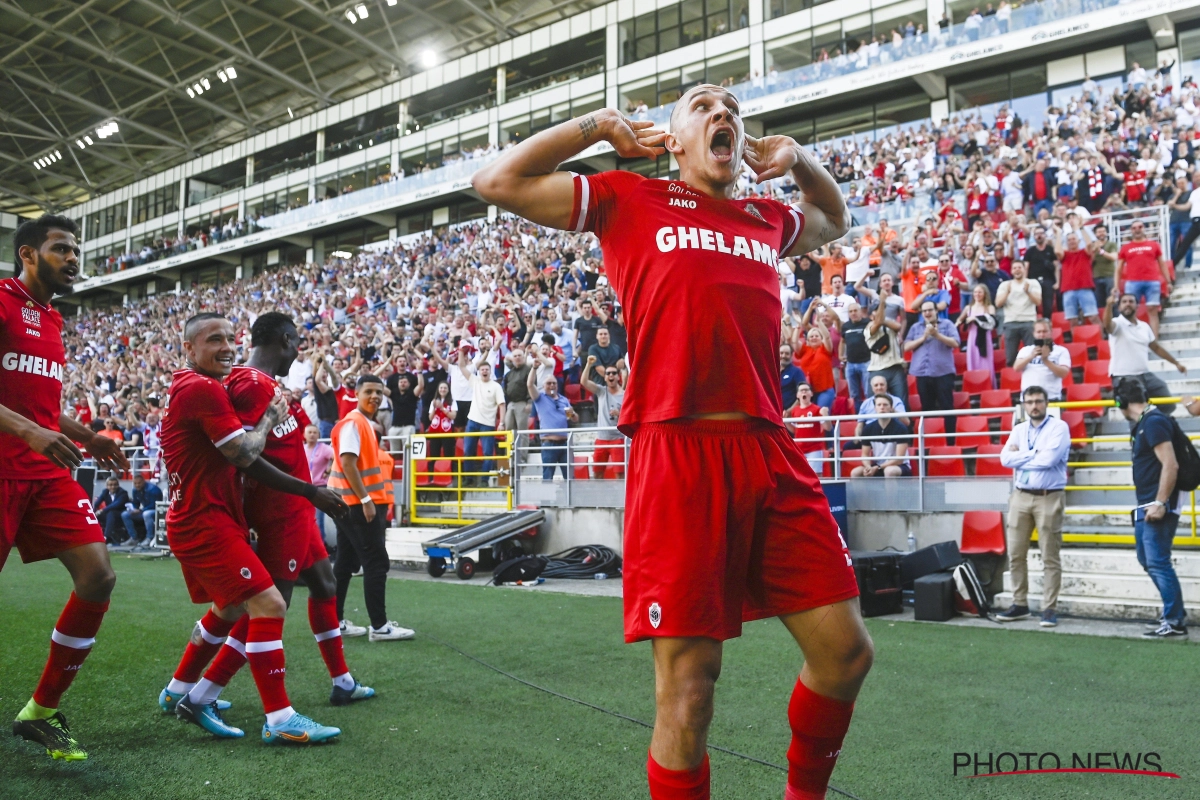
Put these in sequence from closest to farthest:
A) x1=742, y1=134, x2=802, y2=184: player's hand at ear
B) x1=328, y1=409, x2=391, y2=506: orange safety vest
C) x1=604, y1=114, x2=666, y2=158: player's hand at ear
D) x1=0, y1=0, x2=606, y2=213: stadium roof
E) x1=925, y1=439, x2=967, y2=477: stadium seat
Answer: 1. x1=604, y1=114, x2=666, y2=158: player's hand at ear
2. x1=742, y1=134, x2=802, y2=184: player's hand at ear
3. x1=328, y1=409, x2=391, y2=506: orange safety vest
4. x1=925, y1=439, x2=967, y2=477: stadium seat
5. x1=0, y1=0, x2=606, y2=213: stadium roof

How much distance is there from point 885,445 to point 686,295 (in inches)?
337

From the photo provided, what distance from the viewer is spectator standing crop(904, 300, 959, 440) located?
10.6 meters

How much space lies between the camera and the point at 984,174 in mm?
15672

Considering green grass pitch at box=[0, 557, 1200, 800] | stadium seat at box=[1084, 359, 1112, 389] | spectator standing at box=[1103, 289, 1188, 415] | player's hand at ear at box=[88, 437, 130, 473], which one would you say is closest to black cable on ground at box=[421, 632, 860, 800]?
green grass pitch at box=[0, 557, 1200, 800]

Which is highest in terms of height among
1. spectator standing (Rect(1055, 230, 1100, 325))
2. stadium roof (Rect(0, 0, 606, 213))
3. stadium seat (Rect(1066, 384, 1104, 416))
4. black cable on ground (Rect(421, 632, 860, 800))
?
stadium roof (Rect(0, 0, 606, 213))

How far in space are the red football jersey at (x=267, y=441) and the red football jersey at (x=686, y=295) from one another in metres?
2.71

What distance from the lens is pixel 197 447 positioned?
450 cm

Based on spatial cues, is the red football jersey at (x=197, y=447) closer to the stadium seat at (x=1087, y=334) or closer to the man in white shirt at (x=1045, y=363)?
the man in white shirt at (x=1045, y=363)

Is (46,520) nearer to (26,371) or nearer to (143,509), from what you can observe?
(26,371)

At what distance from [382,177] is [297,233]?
5.21 m

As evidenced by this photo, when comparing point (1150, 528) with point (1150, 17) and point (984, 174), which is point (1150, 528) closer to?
point (984, 174)

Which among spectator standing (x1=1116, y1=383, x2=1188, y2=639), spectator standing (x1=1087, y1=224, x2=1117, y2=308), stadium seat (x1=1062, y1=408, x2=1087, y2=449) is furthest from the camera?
Result: spectator standing (x1=1087, y1=224, x2=1117, y2=308)

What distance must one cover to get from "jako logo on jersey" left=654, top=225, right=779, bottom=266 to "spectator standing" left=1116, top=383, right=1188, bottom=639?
6.02m
